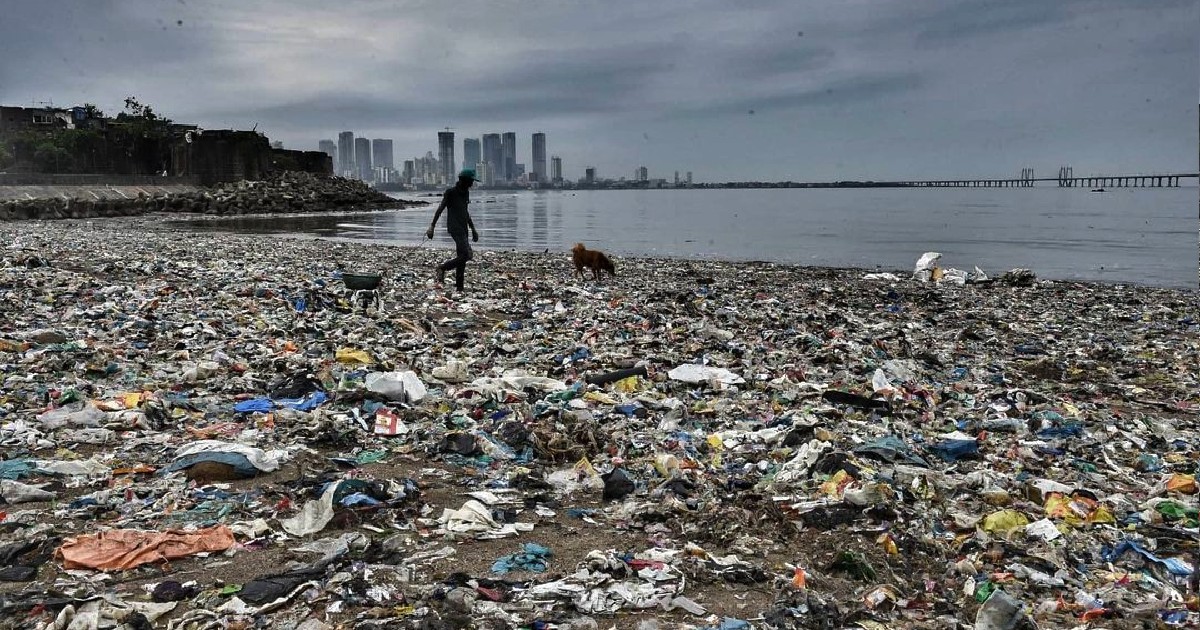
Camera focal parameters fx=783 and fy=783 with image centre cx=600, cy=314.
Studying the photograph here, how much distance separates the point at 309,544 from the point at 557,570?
3.59ft

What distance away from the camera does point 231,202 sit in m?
47.8

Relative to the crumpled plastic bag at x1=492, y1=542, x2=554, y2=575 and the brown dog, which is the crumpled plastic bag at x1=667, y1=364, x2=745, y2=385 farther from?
the brown dog

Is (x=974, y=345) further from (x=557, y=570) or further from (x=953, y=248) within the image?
(x=953, y=248)

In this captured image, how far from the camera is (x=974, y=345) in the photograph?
8.62 meters

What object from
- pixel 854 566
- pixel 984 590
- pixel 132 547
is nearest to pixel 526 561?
pixel 854 566

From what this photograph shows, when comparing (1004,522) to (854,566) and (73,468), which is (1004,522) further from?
(73,468)

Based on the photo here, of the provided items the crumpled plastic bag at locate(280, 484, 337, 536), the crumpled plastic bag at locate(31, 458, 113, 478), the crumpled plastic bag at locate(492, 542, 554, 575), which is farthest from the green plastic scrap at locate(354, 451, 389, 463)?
the crumpled plastic bag at locate(492, 542, 554, 575)

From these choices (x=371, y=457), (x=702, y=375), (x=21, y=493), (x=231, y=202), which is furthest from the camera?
(x=231, y=202)

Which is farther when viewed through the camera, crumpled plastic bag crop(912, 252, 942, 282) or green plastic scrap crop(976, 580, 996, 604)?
crumpled plastic bag crop(912, 252, 942, 282)

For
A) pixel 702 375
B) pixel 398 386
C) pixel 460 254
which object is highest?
pixel 460 254

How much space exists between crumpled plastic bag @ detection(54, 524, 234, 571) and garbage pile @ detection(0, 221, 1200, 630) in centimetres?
1

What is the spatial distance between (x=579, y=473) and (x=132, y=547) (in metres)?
2.14

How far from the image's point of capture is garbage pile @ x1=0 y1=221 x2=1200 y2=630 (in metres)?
2.95

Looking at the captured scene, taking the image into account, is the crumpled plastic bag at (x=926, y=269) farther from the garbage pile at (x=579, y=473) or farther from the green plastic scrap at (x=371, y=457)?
the green plastic scrap at (x=371, y=457)
